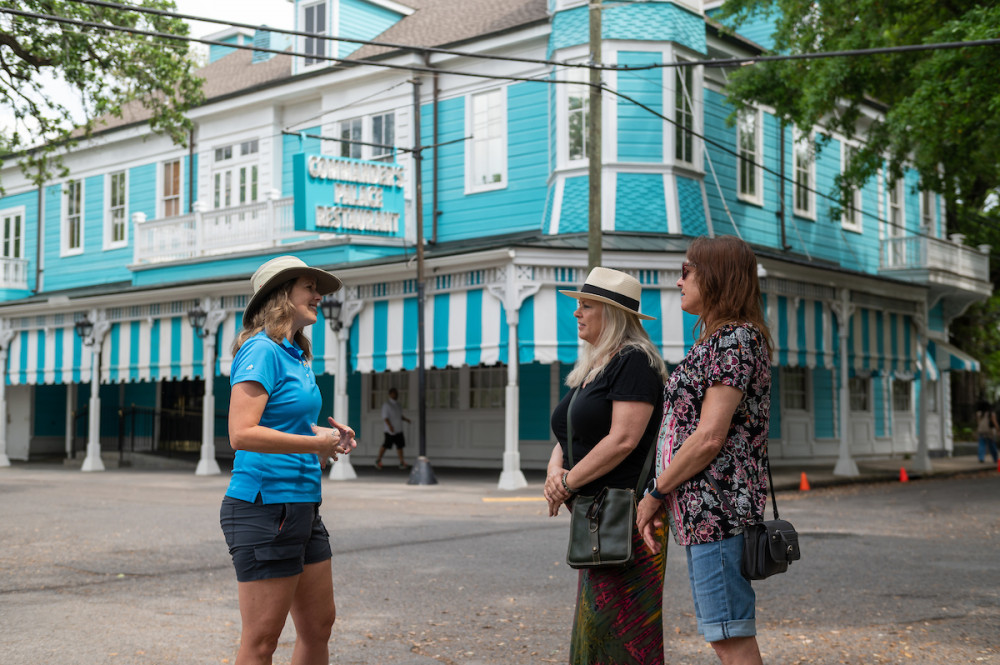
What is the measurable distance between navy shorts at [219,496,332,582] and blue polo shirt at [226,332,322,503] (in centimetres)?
4

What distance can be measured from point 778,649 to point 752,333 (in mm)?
3123

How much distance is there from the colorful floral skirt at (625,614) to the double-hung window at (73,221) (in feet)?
94.3

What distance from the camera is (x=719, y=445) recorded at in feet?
11.8

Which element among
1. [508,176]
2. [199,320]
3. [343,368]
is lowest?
[343,368]

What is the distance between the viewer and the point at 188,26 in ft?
57.3

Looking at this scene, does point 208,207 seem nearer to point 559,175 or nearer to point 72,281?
point 72,281

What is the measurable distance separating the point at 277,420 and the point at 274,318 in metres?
0.41

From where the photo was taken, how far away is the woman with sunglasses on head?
142 inches

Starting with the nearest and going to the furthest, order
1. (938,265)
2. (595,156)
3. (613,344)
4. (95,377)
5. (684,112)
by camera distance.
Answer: (613,344) < (595,156) < (684,112) < (95,377) < (938,265)

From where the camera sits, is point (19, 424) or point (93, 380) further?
point (19, 424)

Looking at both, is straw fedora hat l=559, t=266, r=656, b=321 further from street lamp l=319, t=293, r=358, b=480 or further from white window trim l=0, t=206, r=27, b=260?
white window trim l=0, t=206, r=27, b=260

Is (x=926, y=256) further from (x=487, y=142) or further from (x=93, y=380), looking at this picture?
(x=93, y=380)

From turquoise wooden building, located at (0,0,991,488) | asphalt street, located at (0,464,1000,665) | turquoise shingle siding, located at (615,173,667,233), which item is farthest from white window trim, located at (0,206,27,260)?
turquoise shingle siding, located at (615,173,667,233)

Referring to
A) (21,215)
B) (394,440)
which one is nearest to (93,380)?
(394,440)
